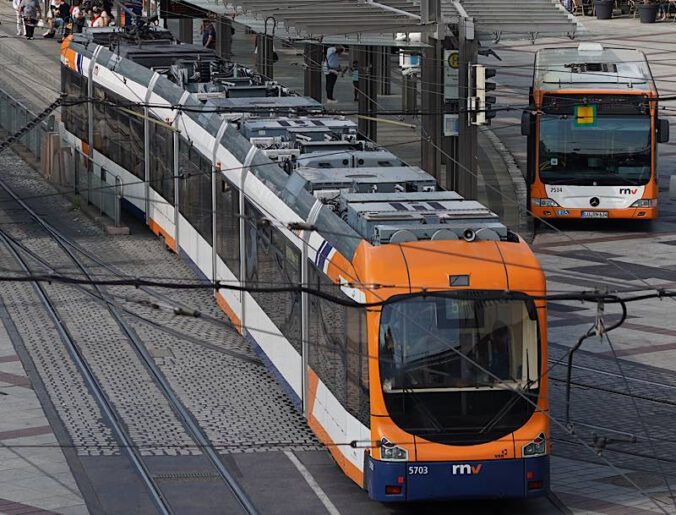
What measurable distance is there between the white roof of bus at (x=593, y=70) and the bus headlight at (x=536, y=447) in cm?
1615

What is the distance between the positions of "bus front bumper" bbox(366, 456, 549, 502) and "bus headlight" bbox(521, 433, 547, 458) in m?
0.06

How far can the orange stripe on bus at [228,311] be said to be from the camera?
2151 centimetres

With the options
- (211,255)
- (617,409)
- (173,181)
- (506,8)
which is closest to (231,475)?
(617,409)

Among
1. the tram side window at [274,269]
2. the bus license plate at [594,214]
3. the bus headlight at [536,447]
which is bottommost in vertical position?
the bus license plate at [594,214]

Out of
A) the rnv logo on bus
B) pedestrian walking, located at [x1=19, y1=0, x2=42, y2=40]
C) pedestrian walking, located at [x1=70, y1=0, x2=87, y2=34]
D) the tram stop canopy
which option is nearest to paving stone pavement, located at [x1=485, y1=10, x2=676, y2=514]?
the rnv logo on bus

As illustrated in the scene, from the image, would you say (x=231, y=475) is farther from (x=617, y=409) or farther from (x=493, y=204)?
(x=493, y=204)

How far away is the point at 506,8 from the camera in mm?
29234

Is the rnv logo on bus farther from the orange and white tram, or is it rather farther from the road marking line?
the road marking line

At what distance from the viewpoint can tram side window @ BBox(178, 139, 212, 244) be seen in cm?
2364

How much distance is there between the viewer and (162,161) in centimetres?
2689

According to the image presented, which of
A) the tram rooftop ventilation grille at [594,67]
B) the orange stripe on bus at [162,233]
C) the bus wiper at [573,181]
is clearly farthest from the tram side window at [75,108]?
the tram rooftop ventilation grille at [594,67]

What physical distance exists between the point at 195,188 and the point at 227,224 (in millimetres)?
2501

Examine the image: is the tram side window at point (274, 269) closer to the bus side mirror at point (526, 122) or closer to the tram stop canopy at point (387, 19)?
the tram stop canopy at point (387, 19)

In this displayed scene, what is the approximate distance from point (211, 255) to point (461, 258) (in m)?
8.66
